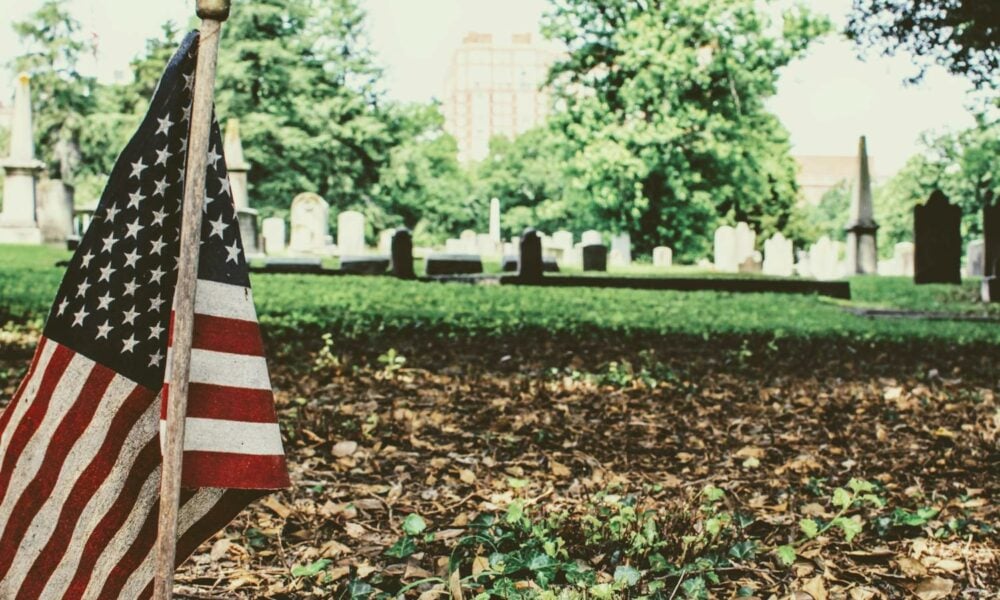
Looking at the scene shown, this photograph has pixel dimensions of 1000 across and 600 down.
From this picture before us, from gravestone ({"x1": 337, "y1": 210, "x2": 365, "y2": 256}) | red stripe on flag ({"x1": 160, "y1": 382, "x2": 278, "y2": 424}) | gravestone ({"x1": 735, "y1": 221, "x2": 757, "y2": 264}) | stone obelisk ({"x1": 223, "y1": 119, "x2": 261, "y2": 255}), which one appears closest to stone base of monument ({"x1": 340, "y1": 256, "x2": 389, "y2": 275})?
stone obelisk ({"x1": 223, "y1": 119, "x2": 261, "y2": 255})

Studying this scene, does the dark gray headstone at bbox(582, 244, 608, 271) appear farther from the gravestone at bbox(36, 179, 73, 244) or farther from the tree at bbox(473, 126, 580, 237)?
Result: the tree at bbox(473, 126, 580, 237)

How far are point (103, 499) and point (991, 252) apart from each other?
642 inches

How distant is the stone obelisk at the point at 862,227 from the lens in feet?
77.5

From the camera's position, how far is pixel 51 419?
1.84 m

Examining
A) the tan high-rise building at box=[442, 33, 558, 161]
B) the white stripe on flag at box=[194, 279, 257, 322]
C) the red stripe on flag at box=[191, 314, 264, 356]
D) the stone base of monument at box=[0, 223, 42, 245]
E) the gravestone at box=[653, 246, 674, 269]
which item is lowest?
the red stripe on flag at box=[191, 314, 264, 356]

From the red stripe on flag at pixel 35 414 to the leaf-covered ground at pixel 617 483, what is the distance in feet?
2.55

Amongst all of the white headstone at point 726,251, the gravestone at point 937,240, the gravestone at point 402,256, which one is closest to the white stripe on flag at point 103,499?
the gravestone at point 402,256

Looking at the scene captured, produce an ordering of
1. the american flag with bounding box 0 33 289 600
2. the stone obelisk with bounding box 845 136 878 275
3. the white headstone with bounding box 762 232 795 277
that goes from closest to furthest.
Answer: the american flag with bounding box 0 33 289 600 → the stone obelisk with bounding box 845 136 878 275 → the white headstone with bounding box 762 232 795 277

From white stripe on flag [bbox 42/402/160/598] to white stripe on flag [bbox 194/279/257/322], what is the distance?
0.88 ft

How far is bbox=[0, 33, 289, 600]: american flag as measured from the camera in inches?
70.9

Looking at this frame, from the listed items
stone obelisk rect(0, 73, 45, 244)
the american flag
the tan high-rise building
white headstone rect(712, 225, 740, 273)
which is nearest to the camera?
the american flag

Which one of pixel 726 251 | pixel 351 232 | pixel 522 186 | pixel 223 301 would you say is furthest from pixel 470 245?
pixel 223 301

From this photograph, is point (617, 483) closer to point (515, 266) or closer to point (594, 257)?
point (515, 266)

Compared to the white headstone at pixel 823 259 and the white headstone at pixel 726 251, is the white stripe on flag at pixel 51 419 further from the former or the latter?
the white headstone at pixel 823 259
